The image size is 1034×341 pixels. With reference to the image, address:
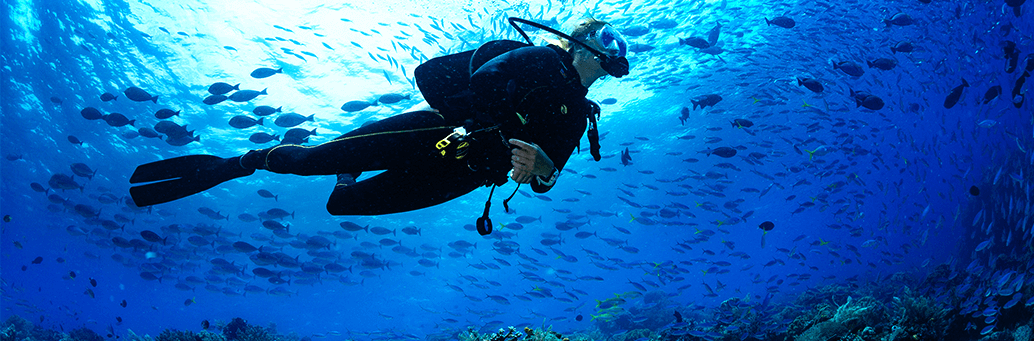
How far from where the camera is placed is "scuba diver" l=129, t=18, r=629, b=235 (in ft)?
A: 7.84

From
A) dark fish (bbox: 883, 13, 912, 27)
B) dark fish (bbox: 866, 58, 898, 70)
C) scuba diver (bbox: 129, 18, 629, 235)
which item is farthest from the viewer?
dark fish (bbox: 883, 13, 912, 27)

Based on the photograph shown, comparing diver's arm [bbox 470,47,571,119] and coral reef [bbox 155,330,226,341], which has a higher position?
diver's arm [bbox 470,47,571,119]

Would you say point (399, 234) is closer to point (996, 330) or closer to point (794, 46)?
point (794, 46)

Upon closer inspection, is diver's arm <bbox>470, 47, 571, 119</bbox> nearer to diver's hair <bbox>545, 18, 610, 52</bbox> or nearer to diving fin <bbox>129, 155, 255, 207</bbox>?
diver's hair <bbox>545, 18, 610, 52</bbox>

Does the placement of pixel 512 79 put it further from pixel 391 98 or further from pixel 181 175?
pixel 391 98

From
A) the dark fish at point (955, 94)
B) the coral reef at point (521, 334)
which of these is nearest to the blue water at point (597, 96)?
the dark fish at point (955, 94)

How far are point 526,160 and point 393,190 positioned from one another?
106 cm

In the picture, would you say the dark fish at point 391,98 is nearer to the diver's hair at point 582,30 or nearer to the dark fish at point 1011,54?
the diver's hair at point 582,30

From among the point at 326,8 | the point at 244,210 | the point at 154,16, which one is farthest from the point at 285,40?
the point at 244,210

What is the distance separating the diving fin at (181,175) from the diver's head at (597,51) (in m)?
2.44

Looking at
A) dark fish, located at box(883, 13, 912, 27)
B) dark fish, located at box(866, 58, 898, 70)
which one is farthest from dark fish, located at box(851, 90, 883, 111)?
dark fish, located at box(883, 13, 912, 27)

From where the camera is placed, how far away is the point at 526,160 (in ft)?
7.22

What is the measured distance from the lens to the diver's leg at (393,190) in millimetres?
2660

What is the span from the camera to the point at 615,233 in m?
48.5
